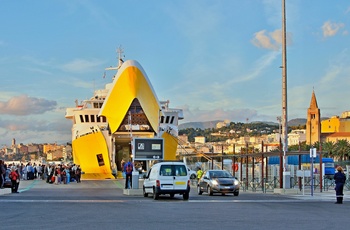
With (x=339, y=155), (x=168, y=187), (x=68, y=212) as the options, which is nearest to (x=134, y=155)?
(x=168, y=187)

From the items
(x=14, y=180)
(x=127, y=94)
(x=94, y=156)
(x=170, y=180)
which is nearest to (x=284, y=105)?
(x=170, y=180)

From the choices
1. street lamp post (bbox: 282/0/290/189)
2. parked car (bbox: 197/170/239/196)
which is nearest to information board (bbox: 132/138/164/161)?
parked car (bbox: 197/170/239/196)

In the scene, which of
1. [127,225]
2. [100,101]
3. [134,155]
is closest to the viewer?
[127,225]

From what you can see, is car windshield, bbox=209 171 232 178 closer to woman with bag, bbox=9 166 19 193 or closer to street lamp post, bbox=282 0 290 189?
street lamp post, bbox=282 0 290 189

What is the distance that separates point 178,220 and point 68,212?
426 cm

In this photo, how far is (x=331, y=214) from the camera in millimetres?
17750

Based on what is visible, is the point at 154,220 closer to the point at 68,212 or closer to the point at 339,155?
the point at 68,212

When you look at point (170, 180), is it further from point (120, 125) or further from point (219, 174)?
point (120, 125)

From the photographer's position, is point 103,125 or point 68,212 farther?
point 103,125

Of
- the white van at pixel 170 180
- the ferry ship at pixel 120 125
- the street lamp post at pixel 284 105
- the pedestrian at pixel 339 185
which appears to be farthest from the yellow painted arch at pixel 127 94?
the pedestrian at pixel 339 185

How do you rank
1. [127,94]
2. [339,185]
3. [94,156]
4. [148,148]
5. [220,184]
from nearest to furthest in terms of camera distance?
1. [339,185]
2. [220,184]
3. [148,148]
4. [127,94]
5. [94,156]

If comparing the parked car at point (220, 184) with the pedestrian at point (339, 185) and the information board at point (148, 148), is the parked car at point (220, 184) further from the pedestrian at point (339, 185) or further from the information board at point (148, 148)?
the pedestrian at point (339, 185)

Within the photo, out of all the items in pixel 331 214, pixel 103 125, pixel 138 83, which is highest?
pixel 138 83

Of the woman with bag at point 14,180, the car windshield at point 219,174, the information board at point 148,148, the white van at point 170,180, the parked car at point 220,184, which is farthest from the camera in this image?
the information board at point 148,148
